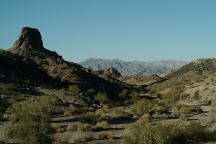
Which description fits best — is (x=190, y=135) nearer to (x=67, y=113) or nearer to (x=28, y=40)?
(x=67, y=113)

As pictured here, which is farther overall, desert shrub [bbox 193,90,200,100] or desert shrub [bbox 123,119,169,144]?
desert shrub [bbox 193,90,200,100]

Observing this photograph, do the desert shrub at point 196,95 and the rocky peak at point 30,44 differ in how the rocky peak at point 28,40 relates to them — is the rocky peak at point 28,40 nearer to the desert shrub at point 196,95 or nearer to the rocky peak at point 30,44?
the rocky peak at point 30,44

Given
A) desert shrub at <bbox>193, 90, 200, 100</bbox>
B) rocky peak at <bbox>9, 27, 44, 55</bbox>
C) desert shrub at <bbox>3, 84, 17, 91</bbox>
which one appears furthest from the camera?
rocky peak at <bbox>9, 27, 44, 55</bbox>

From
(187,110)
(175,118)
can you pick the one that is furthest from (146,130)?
(187,110)

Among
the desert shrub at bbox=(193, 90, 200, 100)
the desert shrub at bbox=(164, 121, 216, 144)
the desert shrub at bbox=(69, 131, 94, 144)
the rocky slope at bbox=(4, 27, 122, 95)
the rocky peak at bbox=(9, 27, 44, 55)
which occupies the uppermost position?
the rocky peak at bbox=(9, 27, 44, 55)

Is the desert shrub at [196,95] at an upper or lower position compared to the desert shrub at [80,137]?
upper

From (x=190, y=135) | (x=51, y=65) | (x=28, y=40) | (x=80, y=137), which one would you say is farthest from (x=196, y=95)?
(x=80, y=137)

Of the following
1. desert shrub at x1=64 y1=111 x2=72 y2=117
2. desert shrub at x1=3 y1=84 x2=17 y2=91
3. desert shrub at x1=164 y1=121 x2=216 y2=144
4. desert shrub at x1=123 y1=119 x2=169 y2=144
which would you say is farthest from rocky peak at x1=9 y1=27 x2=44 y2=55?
A: desert shrub at x1=123 y1=119 x2=169 y2=144

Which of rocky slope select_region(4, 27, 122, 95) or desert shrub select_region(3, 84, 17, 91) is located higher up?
rocky slope select_region(4, 27, 122, 95)

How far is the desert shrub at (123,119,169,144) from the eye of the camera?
3488 cm

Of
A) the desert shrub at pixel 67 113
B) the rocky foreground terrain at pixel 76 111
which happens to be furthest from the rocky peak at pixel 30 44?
the desert shrub at pixel 67 113

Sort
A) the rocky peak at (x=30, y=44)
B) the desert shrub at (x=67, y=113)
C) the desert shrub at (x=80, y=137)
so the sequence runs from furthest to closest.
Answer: the rocky peak at (x=30, y=44)
the desert shrub at (x=67, y=113)
the desert shrub at (x=80, y=137)

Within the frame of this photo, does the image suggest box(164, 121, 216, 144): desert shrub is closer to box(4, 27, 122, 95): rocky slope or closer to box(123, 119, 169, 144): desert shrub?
box(123, 119, 169, 144): desert shrub

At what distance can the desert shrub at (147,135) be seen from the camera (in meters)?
34.9
